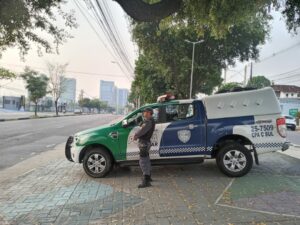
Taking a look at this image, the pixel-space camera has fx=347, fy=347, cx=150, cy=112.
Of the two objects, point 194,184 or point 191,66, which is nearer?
point 194,184

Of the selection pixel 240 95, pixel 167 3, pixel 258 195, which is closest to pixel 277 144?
pixel 240 95

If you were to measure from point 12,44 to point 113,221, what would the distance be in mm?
4663

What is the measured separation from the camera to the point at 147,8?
6.14 m

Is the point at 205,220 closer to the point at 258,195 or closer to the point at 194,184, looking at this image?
the point at 258,195

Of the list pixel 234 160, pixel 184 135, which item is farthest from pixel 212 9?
pixel 234 160

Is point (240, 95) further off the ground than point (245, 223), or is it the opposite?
point (240, 95)

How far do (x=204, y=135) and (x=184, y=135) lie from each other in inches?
18.3

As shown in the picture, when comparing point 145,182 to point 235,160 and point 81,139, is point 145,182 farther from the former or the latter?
point 235,160

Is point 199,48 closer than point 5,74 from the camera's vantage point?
Yes

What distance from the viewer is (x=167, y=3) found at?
6340 mm

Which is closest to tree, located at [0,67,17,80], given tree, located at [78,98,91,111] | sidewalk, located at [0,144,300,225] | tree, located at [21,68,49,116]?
tree, located at [21,68,49,116]

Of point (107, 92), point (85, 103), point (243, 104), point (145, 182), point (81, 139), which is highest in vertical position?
point (107, 92)

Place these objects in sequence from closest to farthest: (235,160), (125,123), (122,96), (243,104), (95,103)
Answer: (235,160), (243,104), (125,123), (95,103), (122,96)

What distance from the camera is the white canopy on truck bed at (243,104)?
8.10m
